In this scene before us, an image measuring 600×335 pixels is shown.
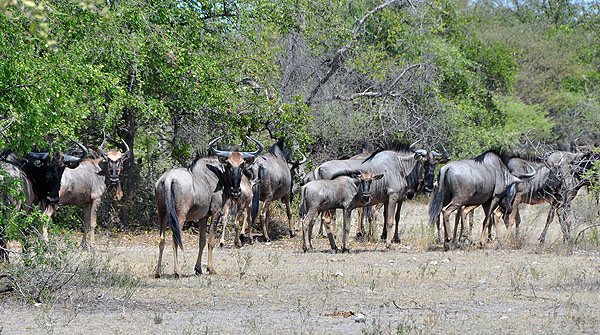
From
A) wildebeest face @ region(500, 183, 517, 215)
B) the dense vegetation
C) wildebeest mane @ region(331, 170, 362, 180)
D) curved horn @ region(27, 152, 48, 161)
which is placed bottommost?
wildebeest face @ region(500, 183, 517, 215)

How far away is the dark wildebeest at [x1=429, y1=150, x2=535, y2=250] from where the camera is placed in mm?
16625

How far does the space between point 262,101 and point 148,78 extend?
2.79 meters

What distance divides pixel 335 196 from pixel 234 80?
4352 mm

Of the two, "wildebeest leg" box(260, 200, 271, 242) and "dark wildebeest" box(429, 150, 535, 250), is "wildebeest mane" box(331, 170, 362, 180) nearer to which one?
"dark wildebeest" box(429, 150, 535, 250)

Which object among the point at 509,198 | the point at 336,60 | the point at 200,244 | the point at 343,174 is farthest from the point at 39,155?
the point at 336,60

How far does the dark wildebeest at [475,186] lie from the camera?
655 inches

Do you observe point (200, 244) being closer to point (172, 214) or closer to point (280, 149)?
point (172, 214)

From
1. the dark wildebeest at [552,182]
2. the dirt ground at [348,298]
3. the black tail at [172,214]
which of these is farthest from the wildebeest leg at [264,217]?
the black tail at [172,214]

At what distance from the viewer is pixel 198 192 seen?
1206cm

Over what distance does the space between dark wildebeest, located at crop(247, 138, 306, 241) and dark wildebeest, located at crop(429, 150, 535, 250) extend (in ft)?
11.2

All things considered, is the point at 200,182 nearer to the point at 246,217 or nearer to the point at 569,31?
the point at 246,217

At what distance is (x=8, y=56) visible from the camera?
28.9ft

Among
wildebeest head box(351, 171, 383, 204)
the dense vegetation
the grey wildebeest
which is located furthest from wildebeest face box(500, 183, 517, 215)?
the grey wildebeest

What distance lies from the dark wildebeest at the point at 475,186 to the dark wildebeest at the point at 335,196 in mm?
1757
